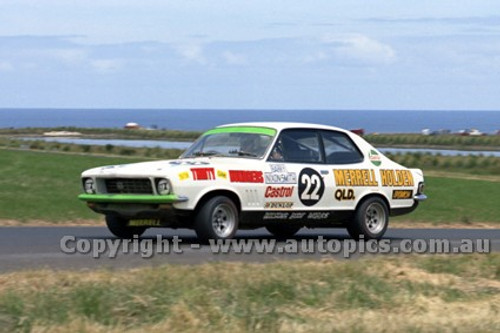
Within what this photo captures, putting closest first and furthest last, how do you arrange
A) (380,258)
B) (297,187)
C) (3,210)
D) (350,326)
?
(350,326)
(380,258)
(297,187)
(3,210)

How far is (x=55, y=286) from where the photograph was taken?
33.2 feet

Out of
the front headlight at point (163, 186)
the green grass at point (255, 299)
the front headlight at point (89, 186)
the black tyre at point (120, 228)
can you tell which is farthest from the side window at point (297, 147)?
the green grass at point (255, 299)

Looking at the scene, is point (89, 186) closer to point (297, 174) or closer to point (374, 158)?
point (297, 174)

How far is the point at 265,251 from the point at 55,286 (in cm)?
418

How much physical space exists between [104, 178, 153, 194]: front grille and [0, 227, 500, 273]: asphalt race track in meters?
0.71

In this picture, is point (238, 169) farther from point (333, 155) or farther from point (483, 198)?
point (483, 198)

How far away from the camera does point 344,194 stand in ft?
49.1

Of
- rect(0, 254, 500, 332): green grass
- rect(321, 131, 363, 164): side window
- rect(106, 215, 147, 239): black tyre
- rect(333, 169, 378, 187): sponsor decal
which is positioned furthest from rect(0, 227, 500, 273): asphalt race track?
rect(321, 131, 363, 164): side window

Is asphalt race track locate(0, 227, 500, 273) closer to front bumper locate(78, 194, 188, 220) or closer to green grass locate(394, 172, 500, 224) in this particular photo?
front bumper locate(78, 194, 188, 220)

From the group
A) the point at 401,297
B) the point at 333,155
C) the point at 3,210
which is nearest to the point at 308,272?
the point at 401,297

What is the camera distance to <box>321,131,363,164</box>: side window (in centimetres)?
1512

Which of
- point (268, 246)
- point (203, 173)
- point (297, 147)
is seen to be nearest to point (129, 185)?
point (203, 173)

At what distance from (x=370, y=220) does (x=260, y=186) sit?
209cm

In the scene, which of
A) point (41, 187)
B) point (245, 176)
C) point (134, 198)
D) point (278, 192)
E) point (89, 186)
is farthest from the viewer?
point (41, 187)
